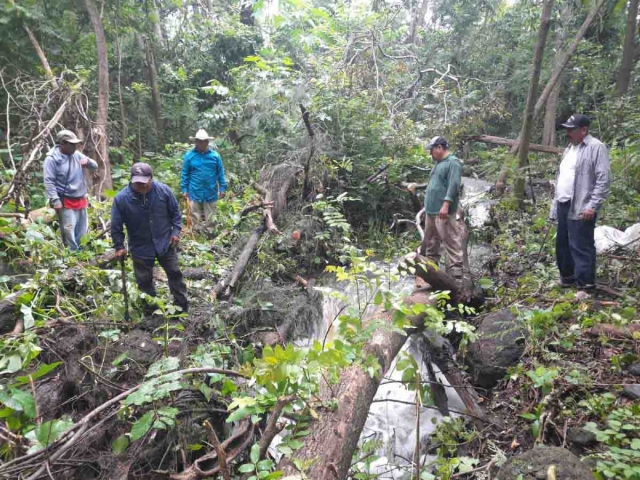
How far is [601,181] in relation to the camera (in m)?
4.32

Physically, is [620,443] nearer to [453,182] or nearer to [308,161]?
[453,182]

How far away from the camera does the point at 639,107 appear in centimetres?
877

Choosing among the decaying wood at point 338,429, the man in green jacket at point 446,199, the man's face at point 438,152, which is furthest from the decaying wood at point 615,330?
the man's face at point 438,152

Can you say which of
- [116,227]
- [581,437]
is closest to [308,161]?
[116,227]

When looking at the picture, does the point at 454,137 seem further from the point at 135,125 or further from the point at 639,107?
the point at 135,125

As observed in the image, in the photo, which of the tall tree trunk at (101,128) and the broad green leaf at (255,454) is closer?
the broad green leaf at (255,454)

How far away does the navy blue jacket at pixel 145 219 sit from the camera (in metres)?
4.26

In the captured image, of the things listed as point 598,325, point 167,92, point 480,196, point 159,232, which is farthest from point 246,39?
point 598,325

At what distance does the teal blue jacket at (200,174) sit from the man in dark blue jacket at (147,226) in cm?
235

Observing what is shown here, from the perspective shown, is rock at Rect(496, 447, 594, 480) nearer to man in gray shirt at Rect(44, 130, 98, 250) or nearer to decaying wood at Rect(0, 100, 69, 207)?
man in gray shirt at Rect(44, 130, 98, 250)

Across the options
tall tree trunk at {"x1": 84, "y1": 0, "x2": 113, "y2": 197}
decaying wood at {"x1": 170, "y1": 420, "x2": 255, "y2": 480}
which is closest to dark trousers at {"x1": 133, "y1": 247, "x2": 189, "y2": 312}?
decaying wood at {"x1": 170, "y1": 420, "x2": 255, "y2": 480}

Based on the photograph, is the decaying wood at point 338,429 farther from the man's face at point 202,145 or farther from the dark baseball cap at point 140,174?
the man's face at point 202,145

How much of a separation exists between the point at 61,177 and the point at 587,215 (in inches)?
252

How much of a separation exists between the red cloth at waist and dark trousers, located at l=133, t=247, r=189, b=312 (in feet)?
6.12
